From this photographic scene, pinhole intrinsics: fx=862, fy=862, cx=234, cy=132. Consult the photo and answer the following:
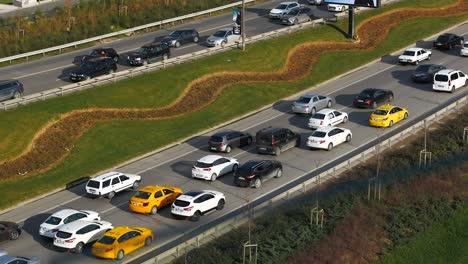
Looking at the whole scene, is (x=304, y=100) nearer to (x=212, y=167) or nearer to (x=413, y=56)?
(x=212, y=167)

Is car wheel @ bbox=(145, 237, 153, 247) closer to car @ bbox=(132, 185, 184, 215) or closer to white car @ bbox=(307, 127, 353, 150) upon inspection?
car @ bbox=(132, 185, 184, 215)

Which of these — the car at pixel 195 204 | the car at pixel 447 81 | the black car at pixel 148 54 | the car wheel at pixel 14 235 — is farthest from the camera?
the black car at pixel 148 54

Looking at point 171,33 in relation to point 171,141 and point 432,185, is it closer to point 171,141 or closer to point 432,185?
point 171,141

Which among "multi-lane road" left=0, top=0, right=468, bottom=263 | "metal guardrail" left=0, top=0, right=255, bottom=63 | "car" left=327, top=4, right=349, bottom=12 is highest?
"car" left=327, top=4, right=349, bottom=12

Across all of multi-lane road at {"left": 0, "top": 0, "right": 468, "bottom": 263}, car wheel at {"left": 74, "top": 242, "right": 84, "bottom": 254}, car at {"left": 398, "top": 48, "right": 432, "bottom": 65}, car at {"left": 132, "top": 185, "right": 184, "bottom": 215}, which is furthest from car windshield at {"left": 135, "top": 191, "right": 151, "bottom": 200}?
car at {"left": 398, "top": 48, "right": 432, "bottom": 65}

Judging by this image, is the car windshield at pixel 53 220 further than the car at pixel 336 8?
No

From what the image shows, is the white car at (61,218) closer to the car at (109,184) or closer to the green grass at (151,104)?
the car at (109,184)

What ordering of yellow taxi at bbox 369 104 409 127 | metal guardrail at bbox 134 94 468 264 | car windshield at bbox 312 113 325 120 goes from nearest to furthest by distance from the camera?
1. metal guardrail at bbox 134 94 468 264
2. car windshield at bbox 312 113 325 120
3. yellow taxi at bbox 369 104 409 127

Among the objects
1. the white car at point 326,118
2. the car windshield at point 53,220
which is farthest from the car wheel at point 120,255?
the white car at point 326,118
